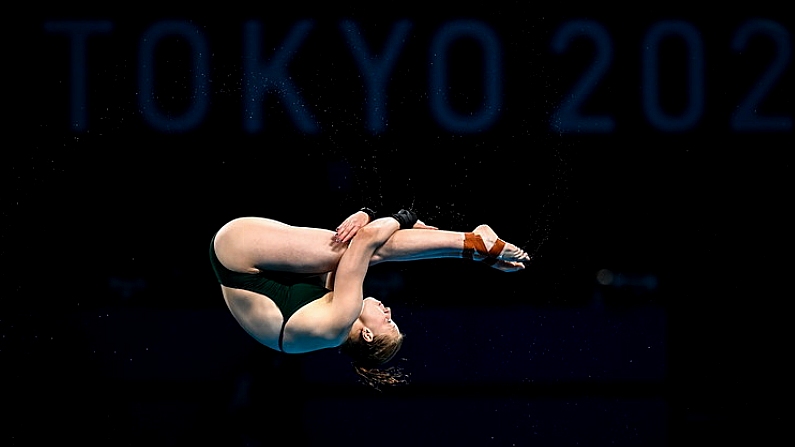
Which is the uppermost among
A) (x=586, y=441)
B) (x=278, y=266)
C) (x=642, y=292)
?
(x=278, y=266)

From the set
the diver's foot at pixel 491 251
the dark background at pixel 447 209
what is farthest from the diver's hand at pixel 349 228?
the dark background at pixel 447 209

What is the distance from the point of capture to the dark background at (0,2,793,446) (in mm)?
4840

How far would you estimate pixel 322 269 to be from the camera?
138 inches

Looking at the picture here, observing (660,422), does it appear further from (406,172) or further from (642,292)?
(406,172)

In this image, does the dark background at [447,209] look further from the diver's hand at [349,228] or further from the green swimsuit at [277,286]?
the diver's hand at [349,228]

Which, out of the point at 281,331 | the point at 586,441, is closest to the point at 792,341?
the point at 586,441

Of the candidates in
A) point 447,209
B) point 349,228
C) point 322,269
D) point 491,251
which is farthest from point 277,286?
point 447,209

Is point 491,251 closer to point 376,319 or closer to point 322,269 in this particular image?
point 376,319

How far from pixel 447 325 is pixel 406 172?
0.84 metres

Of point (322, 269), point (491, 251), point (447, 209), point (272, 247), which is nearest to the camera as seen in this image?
point (272, 247)

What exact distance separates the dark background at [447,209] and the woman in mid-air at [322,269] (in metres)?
1.23

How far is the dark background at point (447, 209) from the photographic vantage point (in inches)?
191

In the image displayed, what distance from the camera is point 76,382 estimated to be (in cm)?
477

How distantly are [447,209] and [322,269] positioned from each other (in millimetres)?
1614
